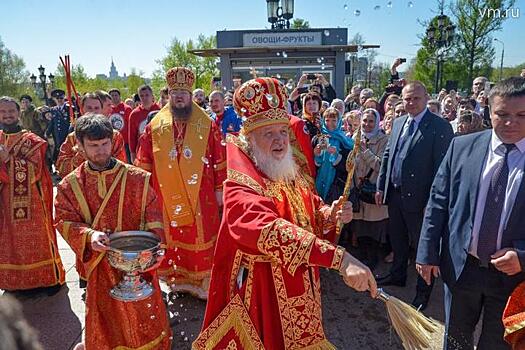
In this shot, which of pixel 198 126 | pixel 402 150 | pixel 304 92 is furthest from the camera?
pixel 304 92

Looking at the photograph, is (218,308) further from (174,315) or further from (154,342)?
(174,315)

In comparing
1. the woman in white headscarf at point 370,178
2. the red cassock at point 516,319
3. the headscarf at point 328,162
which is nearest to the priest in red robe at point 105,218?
the red cassock at point 516,319

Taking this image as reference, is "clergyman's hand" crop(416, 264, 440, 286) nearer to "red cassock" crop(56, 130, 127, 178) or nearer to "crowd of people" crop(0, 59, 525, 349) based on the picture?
"crowd of people" crop(0, 59, 525, 349)

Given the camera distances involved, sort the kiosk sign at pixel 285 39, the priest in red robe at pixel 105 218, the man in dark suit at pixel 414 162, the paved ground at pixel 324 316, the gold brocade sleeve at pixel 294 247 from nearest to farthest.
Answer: the gold brocade sleeve at pixel 294 247
the priest in red robe at pixel 105 218
the paved ground at pixel 324 316
the man in dark suit at pixel 414 162
the kiosk sign at pixel 285 39

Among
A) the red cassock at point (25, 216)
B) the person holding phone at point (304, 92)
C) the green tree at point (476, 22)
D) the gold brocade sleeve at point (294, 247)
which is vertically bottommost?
the red cassock at point (25, 216)

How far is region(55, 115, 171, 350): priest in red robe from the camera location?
8.96 ft

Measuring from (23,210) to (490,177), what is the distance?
406 centimetres

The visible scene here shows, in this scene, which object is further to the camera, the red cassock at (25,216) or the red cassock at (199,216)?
the red cassock at (199,216)

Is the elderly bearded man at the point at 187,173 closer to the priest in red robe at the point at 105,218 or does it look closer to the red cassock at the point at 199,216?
the red cassock at the point at 199,216

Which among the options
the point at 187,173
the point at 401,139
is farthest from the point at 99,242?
the point at 401,139

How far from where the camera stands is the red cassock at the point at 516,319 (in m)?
2.12

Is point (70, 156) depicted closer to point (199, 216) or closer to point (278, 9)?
point (199, 216)

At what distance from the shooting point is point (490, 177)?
2.44 m

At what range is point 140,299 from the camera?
273 centimetres
